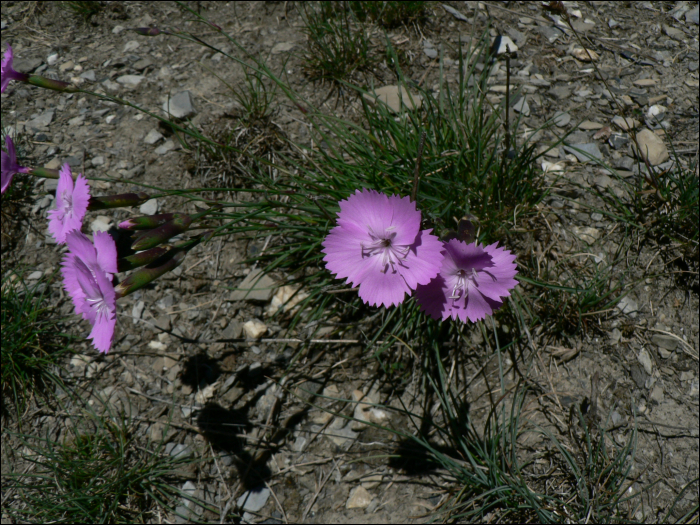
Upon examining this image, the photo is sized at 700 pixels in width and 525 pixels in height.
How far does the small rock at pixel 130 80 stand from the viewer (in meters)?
3.03

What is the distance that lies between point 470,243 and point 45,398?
2218mm

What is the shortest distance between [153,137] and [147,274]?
1645 millimetres

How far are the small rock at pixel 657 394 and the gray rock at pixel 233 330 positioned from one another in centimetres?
185

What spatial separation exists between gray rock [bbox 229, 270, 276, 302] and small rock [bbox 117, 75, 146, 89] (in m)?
1.66

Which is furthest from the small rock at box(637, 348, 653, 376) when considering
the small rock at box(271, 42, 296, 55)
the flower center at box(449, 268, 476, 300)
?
the small rock at box(271, 42, 296, 55)

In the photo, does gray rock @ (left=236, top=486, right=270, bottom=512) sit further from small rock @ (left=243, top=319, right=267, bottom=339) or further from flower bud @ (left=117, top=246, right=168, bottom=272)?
flower bud @ (left=117, top=246, right=168, bottom=272)

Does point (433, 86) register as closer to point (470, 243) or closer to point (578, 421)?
point (470, 243)

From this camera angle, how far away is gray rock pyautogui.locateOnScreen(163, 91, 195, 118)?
9.24 ft

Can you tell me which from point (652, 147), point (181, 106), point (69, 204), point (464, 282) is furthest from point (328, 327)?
point (652, 147)

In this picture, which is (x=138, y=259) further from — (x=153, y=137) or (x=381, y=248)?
(x=153, y=137)

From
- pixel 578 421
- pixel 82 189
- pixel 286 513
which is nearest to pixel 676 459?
pixel 578 421

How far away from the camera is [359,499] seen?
198 centimetres

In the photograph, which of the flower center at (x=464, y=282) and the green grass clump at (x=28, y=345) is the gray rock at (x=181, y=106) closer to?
the green grass clump at (x=28, y=345)

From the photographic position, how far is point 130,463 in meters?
2.12
